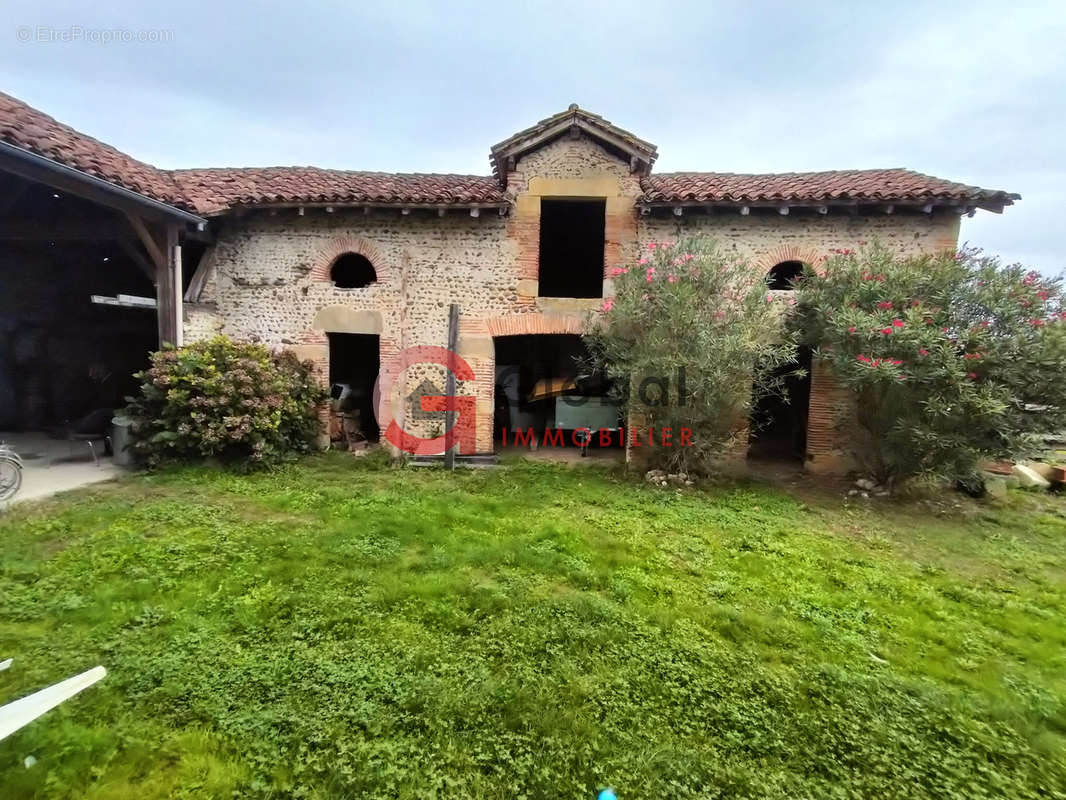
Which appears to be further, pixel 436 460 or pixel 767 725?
pixel 436 460

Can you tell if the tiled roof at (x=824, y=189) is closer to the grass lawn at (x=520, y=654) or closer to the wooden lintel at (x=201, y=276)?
the grass lawn at (x=520, y=654)

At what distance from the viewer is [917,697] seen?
3.06m

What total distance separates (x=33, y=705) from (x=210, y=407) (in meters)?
5.65

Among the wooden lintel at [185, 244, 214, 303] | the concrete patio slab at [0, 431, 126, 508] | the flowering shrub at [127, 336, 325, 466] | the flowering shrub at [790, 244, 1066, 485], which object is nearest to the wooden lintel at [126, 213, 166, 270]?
the wooden lintel at [185, 244, 214, 303]

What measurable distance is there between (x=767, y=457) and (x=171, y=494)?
1052 centimetres

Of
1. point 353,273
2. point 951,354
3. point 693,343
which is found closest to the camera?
point 951,354

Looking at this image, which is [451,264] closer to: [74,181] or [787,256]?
[74,181]

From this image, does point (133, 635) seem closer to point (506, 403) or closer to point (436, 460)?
point (436, 460)

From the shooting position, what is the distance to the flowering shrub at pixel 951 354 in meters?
6.26

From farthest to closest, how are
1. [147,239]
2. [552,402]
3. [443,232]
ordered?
[552,402] < [443,232] < [147,239]

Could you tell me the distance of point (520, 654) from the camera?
131 inches

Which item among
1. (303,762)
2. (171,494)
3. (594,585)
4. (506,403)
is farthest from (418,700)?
(506,403)

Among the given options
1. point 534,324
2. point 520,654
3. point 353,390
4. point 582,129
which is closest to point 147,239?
point 353,390

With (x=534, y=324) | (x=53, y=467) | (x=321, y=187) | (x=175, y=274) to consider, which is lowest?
(x=53, y=467)
